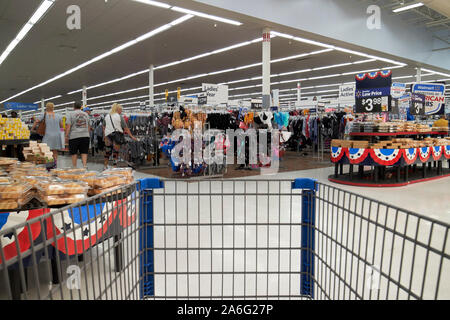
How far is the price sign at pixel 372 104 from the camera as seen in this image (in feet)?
22.9

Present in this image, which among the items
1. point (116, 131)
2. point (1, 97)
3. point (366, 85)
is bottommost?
point (116, 131)

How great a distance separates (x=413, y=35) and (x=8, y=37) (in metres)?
15.1

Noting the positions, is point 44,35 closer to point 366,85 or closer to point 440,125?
point 366,85

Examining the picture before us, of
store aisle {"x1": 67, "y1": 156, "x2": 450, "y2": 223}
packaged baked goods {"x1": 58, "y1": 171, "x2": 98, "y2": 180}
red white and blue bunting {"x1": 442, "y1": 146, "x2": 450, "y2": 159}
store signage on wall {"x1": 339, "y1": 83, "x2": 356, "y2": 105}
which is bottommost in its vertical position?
store aisle {"x1": 67, "y1": 156, "x2": 450, "y2": 223}

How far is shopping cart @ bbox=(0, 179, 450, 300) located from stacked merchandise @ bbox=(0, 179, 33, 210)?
0.58ft

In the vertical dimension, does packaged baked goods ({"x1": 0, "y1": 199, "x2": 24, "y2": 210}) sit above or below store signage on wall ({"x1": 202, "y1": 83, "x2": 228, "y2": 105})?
below

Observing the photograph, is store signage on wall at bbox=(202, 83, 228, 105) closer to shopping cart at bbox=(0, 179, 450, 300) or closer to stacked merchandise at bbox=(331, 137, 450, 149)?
stacked merchandise at bbox=(331, 137, 450, 149)

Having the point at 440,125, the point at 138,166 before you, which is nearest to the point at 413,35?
the point at 440,125

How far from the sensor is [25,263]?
173 cm

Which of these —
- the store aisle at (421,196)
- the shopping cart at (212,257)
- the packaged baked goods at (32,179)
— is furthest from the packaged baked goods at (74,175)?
the store aisle at (421,196)

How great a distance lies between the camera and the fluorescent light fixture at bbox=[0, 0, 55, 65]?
866 cm

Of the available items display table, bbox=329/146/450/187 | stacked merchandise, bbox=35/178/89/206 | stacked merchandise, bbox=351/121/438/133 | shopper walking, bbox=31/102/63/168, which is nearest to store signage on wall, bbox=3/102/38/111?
shopper walking, bbox=31/102/63/168

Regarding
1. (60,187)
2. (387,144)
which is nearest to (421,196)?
(387,144)

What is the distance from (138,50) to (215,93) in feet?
18.4
